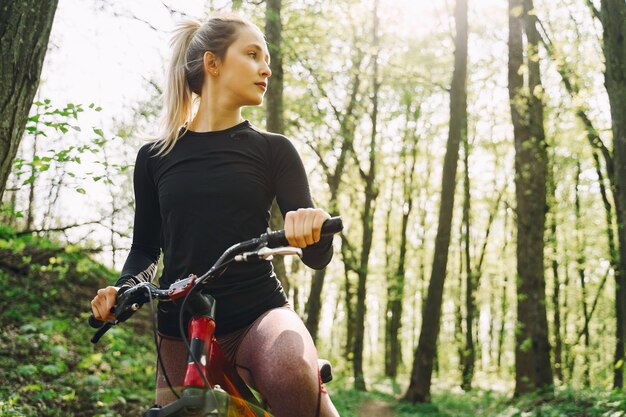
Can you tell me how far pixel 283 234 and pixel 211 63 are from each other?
4.07 ft

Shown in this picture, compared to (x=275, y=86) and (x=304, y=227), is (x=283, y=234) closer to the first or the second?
(x=304, y=227)

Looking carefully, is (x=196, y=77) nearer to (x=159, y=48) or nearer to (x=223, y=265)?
(x=223, y=265)

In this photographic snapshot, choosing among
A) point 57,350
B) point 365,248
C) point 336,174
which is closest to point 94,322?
point 57,350

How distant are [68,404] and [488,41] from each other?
1760cm

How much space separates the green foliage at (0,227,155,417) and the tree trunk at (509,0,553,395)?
7.52m

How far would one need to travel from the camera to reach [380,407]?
1516 cm

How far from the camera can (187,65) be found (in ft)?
9.46

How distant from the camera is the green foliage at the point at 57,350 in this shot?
6.71 m

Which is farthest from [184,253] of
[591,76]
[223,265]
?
[591,76]

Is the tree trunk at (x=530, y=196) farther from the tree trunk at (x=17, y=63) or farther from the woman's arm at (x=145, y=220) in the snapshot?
the woman's arm at (x=145, y=220)

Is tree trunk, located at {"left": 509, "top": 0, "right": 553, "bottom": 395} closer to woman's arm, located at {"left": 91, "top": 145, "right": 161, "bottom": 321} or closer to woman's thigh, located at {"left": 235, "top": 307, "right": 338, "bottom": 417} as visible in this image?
woman's arm, located at {"left": 91, "top": 145, "right": 161, "bottom": 321}

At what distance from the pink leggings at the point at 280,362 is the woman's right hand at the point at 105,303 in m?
0.41

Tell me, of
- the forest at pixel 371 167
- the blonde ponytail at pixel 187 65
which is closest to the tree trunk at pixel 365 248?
the forest at pixel 371 167

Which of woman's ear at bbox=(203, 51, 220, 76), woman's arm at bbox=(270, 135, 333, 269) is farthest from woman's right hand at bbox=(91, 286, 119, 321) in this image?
woman's ear at bbox=(203, 51, 220, 76)
